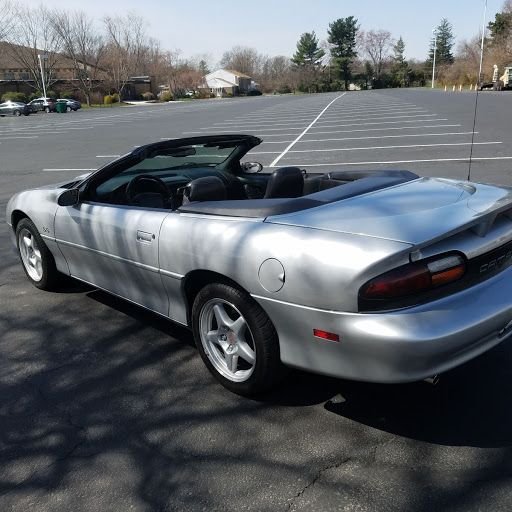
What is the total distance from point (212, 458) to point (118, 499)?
1.46 ft

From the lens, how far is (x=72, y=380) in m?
3.20

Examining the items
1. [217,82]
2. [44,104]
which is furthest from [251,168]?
[217,82]

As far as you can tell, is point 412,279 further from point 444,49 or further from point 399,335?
point 444,49

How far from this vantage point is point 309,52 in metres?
126

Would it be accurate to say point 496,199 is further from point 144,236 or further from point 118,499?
point 118,499

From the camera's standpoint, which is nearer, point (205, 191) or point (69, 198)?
point (205, 191)

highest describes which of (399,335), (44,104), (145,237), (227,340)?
(44,104)

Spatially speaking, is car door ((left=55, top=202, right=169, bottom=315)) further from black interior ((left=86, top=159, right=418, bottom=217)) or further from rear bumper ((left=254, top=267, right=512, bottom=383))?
rear bumper ((left=254, top=267, right=512, bottom=383))

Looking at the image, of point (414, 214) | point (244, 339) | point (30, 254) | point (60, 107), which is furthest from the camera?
point (60, 107)

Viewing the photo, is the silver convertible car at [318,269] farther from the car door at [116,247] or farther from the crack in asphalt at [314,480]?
the crack in asphalt at [314,480]

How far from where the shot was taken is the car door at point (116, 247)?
3227 mm

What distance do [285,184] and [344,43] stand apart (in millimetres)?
128886

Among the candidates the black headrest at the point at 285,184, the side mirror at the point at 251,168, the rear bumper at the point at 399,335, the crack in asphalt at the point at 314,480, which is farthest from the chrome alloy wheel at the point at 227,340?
the side mirror at the point at 251,168

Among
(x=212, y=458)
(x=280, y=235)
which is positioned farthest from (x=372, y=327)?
(x=212, y=458)
